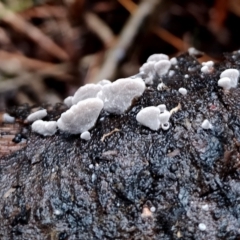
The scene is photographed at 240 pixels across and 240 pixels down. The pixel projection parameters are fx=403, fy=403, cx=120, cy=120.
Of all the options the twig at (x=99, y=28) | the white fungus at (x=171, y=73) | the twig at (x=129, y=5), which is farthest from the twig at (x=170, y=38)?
the white fungus at (x=171, y=73)

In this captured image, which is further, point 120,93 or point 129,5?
point 129,5

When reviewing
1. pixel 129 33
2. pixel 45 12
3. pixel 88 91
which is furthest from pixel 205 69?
pixel 45 12

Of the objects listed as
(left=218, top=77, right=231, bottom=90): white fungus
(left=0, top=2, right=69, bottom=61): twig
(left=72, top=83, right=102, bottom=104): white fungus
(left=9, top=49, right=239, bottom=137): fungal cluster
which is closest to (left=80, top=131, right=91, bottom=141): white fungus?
(left=9, top=49, right=239, bottom=137): fungal cluster

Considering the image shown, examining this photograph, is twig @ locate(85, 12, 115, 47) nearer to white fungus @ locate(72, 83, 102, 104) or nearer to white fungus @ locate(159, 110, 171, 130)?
white fungus @ locate(72, 83, 102, 104)

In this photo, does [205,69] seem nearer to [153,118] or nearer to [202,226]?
[153,118]

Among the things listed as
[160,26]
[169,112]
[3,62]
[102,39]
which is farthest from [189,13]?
[169,112]

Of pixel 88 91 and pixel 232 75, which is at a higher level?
pixel 232 75

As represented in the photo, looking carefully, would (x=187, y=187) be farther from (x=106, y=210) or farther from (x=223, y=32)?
(x=223, y=32)
